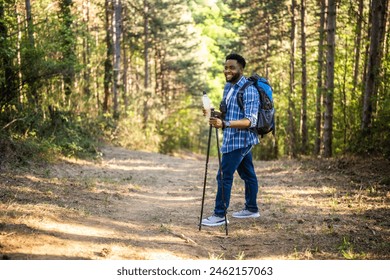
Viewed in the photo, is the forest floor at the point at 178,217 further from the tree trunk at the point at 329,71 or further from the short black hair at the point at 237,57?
the tree trunk at the point at 329,71

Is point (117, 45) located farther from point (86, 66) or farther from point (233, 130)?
point (233, 130)

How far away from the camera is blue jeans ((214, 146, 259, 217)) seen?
567cm

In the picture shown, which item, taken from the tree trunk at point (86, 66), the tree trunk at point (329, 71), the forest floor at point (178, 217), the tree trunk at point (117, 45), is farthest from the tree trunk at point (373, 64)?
the tree trunk at point (117, 45)

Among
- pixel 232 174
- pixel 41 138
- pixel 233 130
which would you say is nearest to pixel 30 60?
pixel 41 138

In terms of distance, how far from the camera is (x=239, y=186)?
928 centimetres

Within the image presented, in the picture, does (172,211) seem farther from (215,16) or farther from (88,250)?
(215,16)

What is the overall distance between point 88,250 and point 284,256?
221 cm

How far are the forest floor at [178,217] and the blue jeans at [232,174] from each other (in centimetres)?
33

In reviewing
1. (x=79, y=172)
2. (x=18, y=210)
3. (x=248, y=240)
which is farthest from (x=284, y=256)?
(x=79, y=172)

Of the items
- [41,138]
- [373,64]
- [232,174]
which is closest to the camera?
[232,174]

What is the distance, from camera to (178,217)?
6.31 m

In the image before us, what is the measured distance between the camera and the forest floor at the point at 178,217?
14.2ft

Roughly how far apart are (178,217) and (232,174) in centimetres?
127
